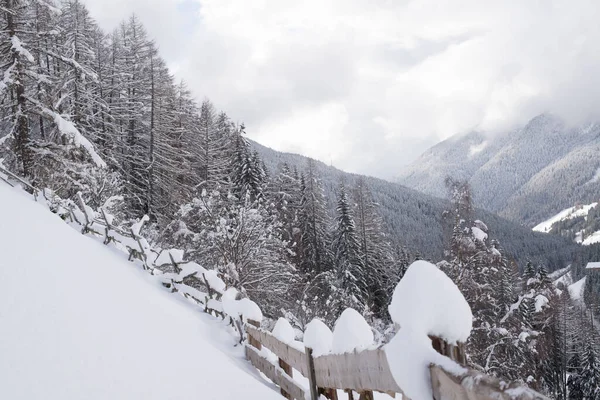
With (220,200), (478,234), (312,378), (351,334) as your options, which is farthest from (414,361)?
(220,200)

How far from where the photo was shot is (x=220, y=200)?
70.3ft

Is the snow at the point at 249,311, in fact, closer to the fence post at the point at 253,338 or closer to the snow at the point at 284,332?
the fence post at the point at 253,338

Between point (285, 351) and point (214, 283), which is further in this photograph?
point (214, 283)

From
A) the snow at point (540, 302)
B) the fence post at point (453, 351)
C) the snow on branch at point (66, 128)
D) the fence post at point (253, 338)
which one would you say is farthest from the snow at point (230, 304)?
the snow at point (540, 302)

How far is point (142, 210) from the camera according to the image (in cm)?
3016

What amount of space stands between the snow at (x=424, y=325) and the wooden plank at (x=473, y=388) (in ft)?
0.13

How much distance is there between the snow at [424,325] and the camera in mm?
1505

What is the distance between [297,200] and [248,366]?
37.8 metres

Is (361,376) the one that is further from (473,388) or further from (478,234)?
(478,234)

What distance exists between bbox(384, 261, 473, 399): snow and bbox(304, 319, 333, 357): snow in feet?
5.52

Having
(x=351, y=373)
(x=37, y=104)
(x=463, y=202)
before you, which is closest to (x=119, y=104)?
(x=37, y=104)

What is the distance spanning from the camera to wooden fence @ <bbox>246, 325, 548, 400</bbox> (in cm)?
118

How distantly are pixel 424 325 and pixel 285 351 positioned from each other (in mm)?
2919

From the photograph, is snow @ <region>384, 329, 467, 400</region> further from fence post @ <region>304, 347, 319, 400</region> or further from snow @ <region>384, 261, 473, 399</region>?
fence post @ <region>304, 347, 319, 400</region>
